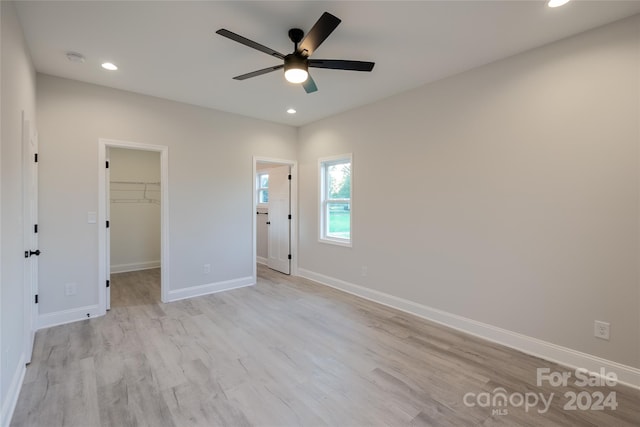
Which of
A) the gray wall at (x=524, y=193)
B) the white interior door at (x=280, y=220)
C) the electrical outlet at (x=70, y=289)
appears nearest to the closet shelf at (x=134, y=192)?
the white interior door at (x=280, y=220)

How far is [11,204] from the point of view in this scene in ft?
6.38

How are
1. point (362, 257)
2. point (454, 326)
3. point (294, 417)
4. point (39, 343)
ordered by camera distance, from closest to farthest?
point (294, 417), point (39, 343), point (454, 326), point (362, 257)

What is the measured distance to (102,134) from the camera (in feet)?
11.6

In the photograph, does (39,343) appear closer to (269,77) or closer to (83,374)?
(83,374)

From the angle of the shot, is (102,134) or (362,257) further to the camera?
(362,257)

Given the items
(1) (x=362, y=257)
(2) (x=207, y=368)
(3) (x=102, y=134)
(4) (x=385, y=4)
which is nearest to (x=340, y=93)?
(4) (x=385, y=4)

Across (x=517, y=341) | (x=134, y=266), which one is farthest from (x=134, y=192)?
(x=517, y=341)

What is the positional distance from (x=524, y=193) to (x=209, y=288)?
4170 millimetres

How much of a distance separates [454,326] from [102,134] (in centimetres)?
472

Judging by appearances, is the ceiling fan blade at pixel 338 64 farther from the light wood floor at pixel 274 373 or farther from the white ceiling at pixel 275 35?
the light wood floor at pixel 274 373

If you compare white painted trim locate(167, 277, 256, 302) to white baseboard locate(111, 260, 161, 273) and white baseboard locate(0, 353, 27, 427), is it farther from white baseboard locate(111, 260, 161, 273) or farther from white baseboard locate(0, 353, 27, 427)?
white baseboard locate(111, 260, 161, 273)

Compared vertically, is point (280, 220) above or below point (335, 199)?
below

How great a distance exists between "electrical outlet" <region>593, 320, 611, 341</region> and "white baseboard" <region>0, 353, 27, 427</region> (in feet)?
13.7

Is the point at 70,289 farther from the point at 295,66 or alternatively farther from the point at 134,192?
the point at 295,66
